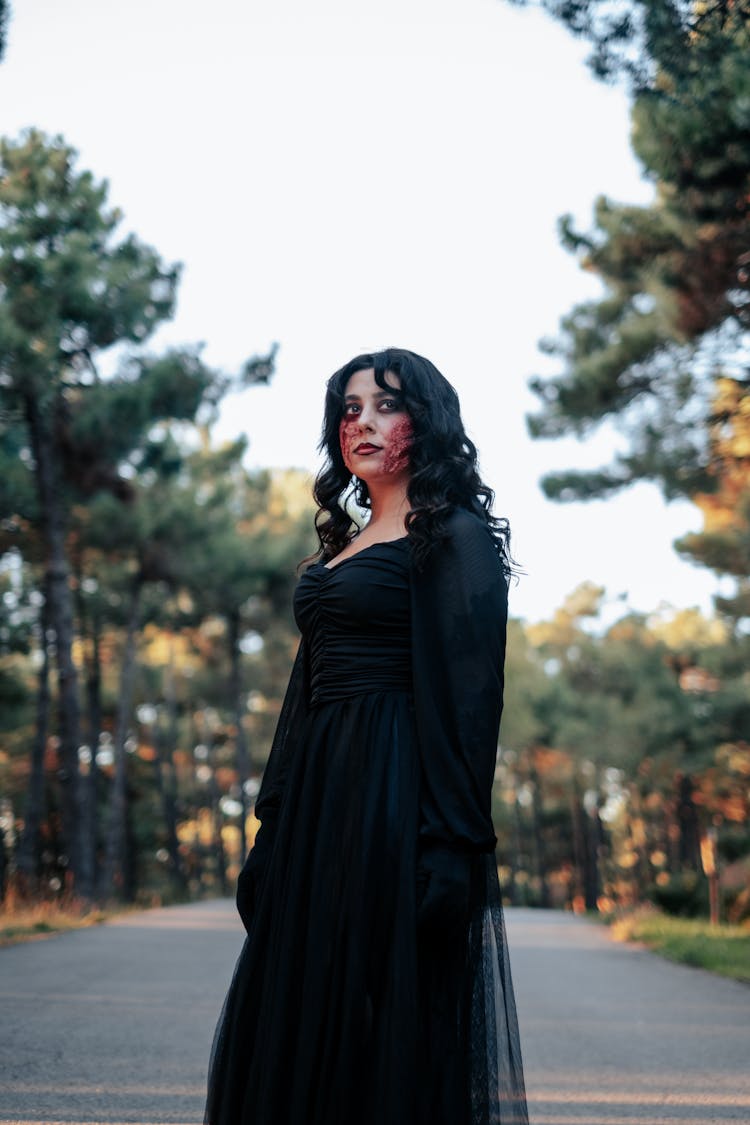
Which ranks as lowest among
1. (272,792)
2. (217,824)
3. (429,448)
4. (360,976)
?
(360,976)

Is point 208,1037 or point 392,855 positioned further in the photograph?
point 208,1037

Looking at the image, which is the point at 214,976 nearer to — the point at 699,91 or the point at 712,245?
the point at 699,91

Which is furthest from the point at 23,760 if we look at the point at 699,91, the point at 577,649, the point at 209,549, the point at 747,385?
the point at 699,91

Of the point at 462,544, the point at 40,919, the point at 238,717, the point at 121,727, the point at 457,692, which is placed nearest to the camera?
the point at 457,692

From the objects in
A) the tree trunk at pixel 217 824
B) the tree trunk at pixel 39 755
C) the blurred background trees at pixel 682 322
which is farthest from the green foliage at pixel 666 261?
the tree trunk at pixel 217 824

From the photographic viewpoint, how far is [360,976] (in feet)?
8.41

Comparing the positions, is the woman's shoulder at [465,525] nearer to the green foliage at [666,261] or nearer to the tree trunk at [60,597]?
the green foliage at [666,261]

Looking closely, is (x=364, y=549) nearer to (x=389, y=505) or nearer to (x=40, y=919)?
(x=389, y=505)

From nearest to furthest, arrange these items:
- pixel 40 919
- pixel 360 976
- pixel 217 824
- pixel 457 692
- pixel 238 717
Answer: pixel 360 976
pixel 457 692
pixel 40 919
pixel 238 717
pixel 217 824

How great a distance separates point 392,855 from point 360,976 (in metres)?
0.25

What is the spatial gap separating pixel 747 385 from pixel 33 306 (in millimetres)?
→ 10551

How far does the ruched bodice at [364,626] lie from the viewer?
2.84 metres

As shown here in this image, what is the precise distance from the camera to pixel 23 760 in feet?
130

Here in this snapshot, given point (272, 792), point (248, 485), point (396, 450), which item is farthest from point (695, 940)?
point (248, 485)
